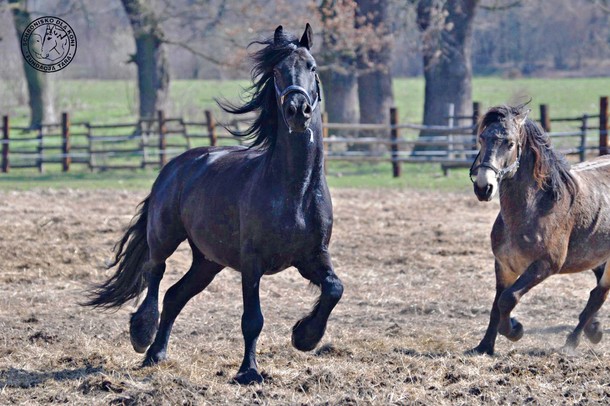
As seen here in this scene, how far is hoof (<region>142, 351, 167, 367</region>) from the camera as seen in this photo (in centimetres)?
618

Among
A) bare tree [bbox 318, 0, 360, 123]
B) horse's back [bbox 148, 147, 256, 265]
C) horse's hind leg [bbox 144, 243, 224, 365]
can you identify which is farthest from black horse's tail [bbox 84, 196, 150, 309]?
bare tree [bbox 318, 0, 360, 123]

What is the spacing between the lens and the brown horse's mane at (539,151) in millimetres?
6309

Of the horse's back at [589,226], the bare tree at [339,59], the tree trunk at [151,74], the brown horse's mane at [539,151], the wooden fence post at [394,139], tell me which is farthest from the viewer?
the tree trunk at [151,74]

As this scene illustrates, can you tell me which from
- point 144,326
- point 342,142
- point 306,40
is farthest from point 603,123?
point 144,326

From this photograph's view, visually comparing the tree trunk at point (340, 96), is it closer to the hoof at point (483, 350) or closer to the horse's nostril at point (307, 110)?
the hoof at point (483, 350)

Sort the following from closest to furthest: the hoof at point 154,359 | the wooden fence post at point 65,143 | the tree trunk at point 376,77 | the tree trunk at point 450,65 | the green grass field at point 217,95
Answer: the hoof at point 154,359
the wooden fence post at point 65,143
the tree trunk at point 450,65
the tree trunk at point 376,77
the green grass field at point 217,95

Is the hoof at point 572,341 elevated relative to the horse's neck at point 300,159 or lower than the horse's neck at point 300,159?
lower

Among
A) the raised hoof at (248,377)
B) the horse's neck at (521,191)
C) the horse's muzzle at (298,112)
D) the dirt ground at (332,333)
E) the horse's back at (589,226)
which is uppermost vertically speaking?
the horse's muzzle at (298,112)

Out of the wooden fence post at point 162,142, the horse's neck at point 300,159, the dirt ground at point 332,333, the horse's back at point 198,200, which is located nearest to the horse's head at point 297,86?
the horse's neck at point 300,159

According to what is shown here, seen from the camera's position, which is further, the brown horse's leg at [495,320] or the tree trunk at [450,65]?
the tree trunk at [450,65]

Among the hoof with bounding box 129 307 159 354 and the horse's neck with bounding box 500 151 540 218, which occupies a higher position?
the horse's neck with bounding box 500 151 540 218

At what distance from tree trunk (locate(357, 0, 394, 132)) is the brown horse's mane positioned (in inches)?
688

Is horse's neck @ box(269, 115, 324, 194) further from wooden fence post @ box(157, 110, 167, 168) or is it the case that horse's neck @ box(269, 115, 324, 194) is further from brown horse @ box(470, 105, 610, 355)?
wooden fence post @ box(157, 110, 167, 168)

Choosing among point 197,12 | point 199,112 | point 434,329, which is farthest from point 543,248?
point 199,112
